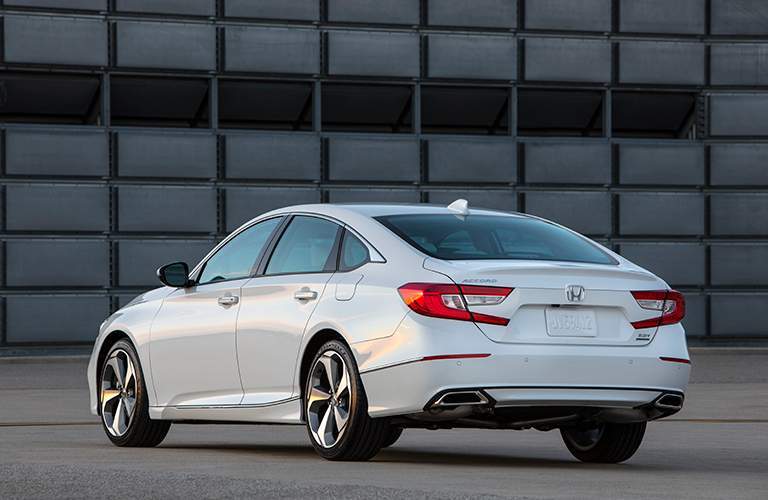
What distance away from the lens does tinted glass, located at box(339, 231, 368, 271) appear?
984 cm

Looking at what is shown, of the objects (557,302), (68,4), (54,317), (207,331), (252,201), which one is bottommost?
(54,317)

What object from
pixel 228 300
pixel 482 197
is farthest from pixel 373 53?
pixel 228 300

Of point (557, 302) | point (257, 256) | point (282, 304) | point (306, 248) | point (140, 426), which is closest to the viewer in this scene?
point (557, 302)

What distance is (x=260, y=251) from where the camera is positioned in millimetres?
10812

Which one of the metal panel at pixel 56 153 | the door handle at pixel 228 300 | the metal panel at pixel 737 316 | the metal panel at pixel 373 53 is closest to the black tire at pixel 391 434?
the door handle at pixel 228 300

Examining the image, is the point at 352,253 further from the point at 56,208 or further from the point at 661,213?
the point at 661,213

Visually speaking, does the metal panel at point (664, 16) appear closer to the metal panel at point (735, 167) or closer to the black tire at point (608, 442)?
the metal panel at point (735, 167)

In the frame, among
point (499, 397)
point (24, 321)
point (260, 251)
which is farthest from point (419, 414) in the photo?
point (24, 321)

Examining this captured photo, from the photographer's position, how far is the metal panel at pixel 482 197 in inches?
1029

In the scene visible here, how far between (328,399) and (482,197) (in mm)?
16782

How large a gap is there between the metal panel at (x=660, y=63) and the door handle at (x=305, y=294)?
57.4 feet

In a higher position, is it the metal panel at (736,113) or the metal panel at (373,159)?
the metal panel at (736,113)

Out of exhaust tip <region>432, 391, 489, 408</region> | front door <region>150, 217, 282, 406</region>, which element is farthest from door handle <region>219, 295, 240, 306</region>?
exhaust tip <region>432, 391, 489, 408</region>

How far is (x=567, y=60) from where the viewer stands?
26609 millimetres
